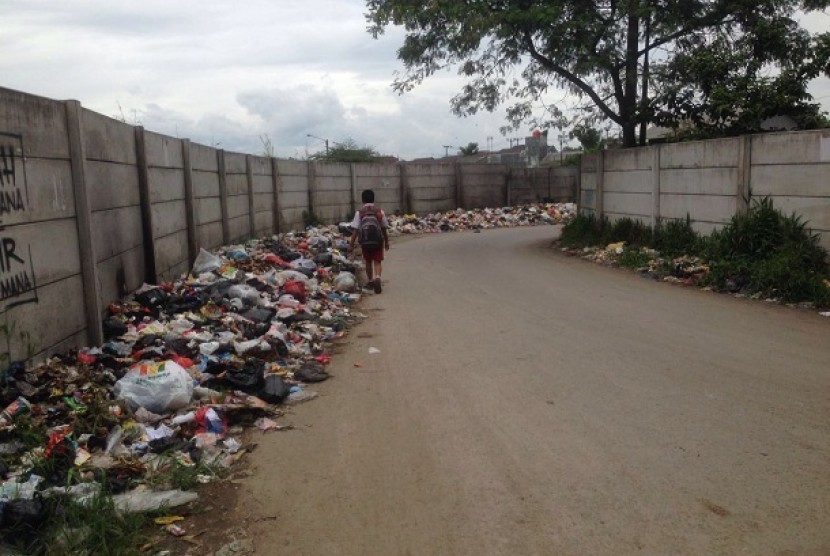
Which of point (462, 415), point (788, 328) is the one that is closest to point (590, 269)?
point (788, 328)

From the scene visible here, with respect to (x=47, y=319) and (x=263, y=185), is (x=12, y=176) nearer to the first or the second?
(x=47, y=319)

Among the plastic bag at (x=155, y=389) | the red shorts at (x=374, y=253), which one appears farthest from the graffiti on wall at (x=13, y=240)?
the red shorts at (x=374, y=253)

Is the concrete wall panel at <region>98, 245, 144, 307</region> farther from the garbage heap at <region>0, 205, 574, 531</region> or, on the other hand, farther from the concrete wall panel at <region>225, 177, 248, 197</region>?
the concrete wall panel at <region>225, 177, 248, 197</region>

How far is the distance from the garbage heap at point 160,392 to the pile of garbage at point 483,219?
14.2 meters

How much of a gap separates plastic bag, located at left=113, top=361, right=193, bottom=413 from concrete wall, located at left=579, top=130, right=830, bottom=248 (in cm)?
812

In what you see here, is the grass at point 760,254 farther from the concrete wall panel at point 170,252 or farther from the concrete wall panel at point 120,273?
the concrete wall panel at point 120,273

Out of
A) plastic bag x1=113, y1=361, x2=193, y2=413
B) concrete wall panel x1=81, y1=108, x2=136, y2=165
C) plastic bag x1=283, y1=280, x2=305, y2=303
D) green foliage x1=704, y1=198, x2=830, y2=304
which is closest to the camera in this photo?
plastic bag x1=113, y1=361, x2=193, y2=413

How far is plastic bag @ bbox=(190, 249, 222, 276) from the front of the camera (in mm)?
10102

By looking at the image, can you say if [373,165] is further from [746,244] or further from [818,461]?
[818,461]

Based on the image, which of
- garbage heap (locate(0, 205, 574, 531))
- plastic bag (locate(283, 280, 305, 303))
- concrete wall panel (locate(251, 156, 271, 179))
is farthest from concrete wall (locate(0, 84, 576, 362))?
plastic bag (locate(283, 280, 305, 303))

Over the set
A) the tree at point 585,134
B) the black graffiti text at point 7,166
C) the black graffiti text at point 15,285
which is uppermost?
the tree at point 585,134

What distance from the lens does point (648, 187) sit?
13648 millimetres

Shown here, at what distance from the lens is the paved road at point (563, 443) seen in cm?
331

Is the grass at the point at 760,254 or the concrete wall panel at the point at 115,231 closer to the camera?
the concrete wall panel at the point at 115,231
